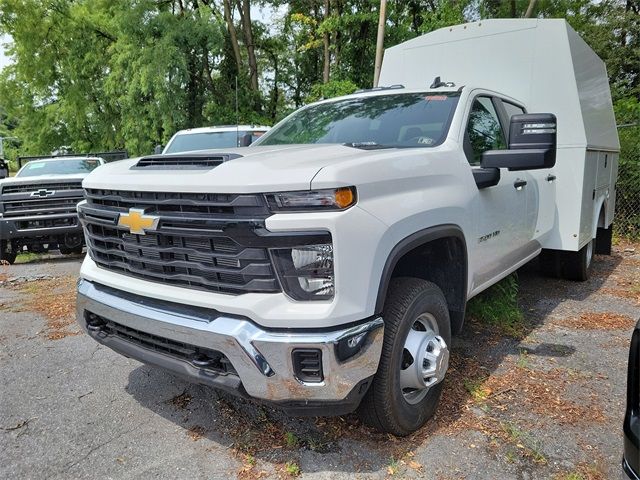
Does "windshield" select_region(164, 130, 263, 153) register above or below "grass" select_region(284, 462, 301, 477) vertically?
above

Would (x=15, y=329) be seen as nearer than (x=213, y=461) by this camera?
No

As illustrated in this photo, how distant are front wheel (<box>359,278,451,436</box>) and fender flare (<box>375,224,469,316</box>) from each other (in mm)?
214

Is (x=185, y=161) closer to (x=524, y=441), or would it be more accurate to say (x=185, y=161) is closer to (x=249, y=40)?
(x=524, y=441)

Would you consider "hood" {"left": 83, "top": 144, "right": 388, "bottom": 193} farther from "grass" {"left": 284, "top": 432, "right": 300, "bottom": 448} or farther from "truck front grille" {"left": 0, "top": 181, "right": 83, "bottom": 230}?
"truck front grille" {"left": 0, "top": 181, "right": 83, "bottom": 230}

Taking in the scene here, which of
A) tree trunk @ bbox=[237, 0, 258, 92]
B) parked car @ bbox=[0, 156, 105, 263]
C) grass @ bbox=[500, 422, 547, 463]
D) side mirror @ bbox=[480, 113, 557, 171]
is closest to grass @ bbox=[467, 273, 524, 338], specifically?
grass @ bbox=[500, 422, 547, 463]

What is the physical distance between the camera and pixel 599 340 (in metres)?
4.22

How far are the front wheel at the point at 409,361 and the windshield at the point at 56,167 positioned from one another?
8.23 m

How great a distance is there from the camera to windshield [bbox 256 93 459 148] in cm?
329

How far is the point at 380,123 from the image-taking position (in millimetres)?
3496

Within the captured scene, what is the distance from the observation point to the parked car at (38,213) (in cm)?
761

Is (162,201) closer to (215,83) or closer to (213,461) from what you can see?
(213,461)

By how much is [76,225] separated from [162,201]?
6.22 meters

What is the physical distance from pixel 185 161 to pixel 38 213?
20.5ft

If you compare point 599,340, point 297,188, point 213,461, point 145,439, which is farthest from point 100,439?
point 599,340
